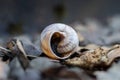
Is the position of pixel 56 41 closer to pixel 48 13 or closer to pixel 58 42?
pixel 58 42

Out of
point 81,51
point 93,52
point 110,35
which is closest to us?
point 93,52

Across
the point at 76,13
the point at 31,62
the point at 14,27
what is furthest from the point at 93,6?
the point at 31,62

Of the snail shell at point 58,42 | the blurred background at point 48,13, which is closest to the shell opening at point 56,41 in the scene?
the snail shell at point 58,42

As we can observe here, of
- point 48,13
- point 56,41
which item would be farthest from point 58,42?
→ point 48,13

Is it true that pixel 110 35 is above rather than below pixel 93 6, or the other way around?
below

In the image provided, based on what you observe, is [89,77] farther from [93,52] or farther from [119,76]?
[93,52]

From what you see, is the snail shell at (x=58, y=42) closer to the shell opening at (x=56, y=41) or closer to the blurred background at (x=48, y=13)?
the shell opening at (x=56, y=41)
